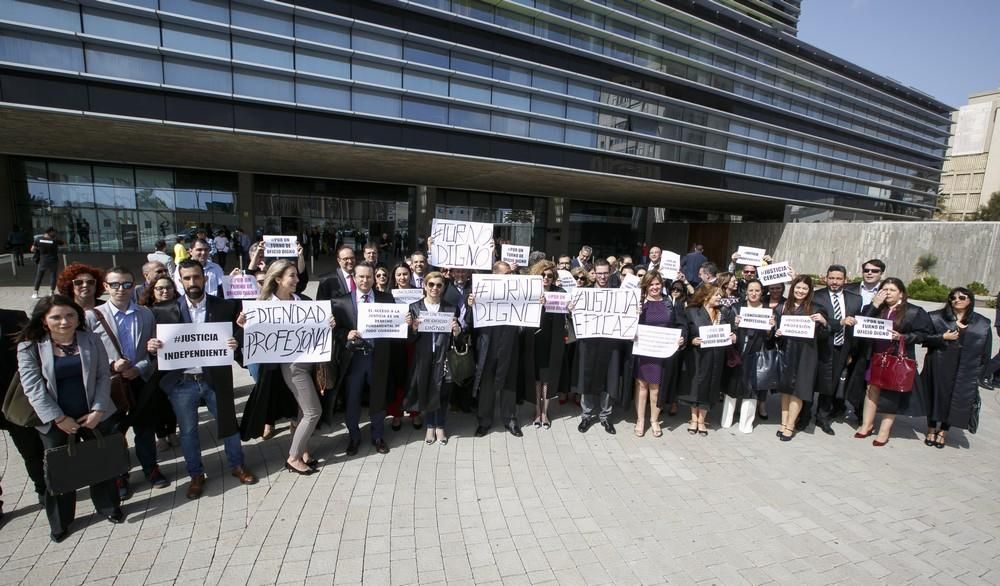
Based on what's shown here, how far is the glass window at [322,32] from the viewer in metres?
16.2

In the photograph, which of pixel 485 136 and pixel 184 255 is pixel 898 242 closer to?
pixel 485 136

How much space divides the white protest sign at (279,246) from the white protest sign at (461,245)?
227 centimetres

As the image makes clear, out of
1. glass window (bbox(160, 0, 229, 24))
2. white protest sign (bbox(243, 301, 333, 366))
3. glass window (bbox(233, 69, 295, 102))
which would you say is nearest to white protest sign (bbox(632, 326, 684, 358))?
white protest sign (bbox(243, 301, 333, 366))

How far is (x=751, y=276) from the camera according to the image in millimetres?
7215

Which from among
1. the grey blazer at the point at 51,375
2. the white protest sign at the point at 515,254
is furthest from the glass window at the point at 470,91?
the grey blazer at the point at 51,375

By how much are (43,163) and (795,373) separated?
101 ft

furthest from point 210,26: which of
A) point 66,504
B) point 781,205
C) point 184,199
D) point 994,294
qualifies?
point 781,205

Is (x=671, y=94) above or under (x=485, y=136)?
above

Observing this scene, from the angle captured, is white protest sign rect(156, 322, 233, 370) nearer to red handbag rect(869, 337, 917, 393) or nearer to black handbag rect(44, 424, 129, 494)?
black handbag rect(44, 424, 129, 494)

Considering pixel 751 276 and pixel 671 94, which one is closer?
pixel 751 276

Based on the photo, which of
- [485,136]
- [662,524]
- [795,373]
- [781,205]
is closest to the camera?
[662,524]

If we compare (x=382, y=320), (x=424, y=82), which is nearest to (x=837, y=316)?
(x=382, y=320)

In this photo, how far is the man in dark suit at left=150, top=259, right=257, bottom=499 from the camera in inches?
147

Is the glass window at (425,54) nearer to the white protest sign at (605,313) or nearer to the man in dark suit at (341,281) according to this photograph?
the man in dark suit at (341,281)
